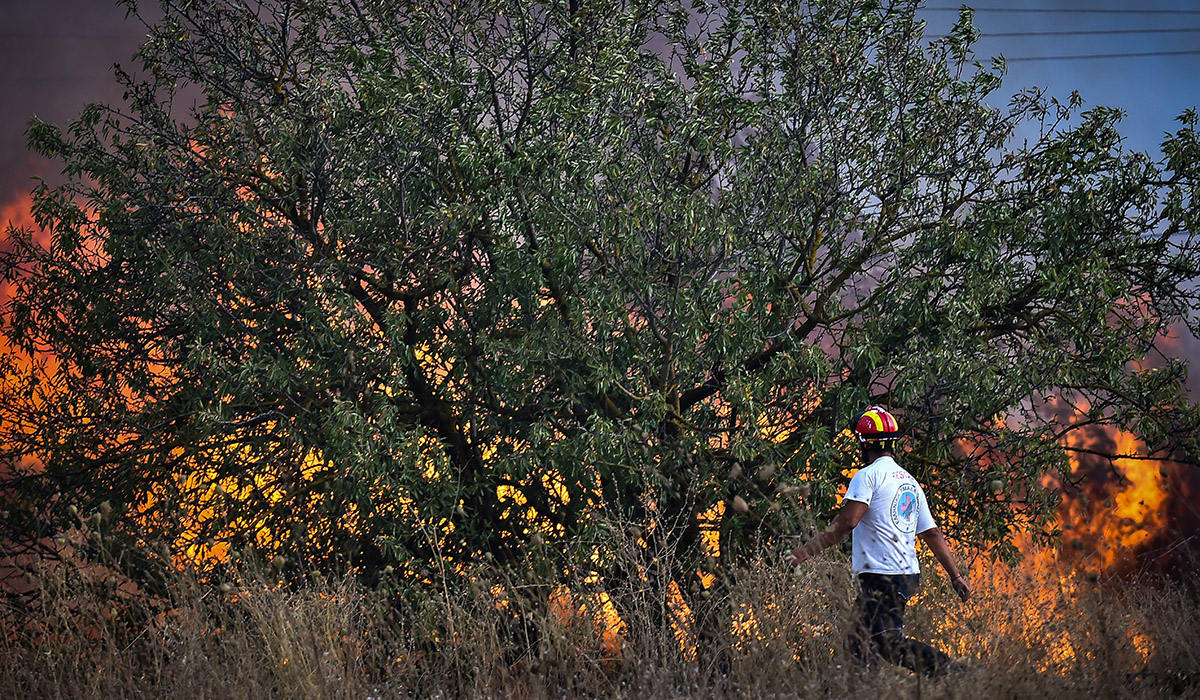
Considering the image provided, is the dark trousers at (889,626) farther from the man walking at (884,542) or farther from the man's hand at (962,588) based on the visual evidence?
the man's hand at (962,588)

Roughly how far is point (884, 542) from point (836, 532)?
338mm

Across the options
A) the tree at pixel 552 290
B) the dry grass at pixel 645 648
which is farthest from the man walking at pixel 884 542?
the tree at pixel 552 290

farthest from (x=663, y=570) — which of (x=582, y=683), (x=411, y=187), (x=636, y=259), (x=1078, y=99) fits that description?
(x=1078, y=99)

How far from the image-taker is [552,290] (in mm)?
7629

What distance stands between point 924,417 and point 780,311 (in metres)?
1.40

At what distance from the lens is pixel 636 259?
709cm

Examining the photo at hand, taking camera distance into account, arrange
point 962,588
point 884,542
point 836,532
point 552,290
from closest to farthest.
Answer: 1. point 836,532
2. point 884,542
3. point 962,588
4. point 552,290

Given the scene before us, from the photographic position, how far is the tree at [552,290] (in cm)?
713

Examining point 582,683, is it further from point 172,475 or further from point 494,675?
point 172,475

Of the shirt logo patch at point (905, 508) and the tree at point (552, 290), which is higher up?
the tree at point (552, 290)

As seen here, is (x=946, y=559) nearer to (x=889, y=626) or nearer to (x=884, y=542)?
(x=884, y=542)

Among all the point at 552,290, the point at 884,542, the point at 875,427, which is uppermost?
the point at 552,290

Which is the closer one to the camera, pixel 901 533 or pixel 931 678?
pixel 931 678

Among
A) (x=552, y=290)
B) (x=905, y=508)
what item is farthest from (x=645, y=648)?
(x=552, y=290)
